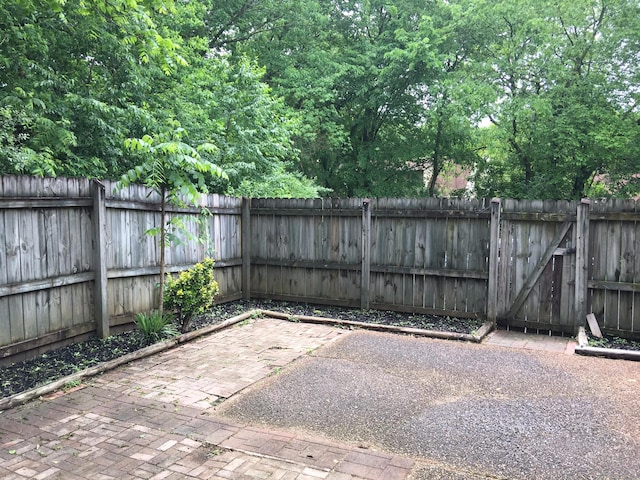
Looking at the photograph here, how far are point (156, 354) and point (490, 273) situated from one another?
15.2ft

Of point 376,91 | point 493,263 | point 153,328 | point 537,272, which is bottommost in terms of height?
point 153,328

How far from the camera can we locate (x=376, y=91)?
621 inches

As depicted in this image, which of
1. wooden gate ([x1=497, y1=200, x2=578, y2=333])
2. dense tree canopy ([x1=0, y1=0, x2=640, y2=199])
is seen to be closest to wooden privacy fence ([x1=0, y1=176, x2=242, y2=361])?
dense tree canopy ([x1=0, y1=0, x2=640, y2=199])

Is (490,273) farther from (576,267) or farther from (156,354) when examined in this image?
(156,354)

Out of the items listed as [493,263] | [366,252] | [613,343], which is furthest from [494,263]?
[366,252]

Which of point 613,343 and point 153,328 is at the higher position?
point 153,328

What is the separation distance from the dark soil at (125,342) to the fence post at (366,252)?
308 mm

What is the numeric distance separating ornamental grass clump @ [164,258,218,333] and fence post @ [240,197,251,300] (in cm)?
236

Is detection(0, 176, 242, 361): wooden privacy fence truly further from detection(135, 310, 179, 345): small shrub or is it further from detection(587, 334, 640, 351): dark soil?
detection(587, 334, 640, 351): dark soil

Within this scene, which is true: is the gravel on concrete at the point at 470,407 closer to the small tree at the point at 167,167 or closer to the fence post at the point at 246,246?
the small tree at the point at 167,167

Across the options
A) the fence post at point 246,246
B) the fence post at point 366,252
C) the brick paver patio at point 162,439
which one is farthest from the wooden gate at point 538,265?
the fence post at point 246,246

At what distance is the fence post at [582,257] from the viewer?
6.03 m

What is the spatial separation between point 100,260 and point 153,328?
3.40 feet

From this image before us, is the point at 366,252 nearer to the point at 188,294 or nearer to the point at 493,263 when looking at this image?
the point at 493,263
